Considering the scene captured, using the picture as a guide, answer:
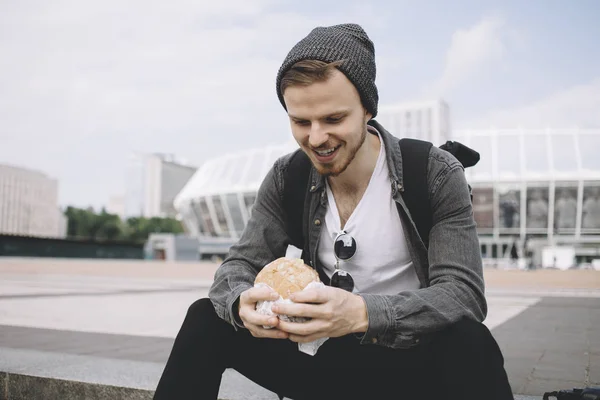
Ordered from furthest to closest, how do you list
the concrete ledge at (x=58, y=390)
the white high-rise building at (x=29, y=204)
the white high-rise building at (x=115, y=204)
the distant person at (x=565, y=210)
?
the white high-rise building at (x=115, y=204)
the white high-rise building at (x=29, y=204)
the distant person at (x=565, y=210)
the concrete ledge at (x=58, y=390)

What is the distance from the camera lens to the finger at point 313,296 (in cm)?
135

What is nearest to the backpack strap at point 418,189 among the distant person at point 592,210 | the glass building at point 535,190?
the glass building at point 535,190

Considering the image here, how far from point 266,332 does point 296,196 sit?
52 cm

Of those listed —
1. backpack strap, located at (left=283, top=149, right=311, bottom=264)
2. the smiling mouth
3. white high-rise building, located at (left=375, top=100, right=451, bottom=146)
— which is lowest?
backpack strap, located at (left=283, top=149, right=311, bottom=264)

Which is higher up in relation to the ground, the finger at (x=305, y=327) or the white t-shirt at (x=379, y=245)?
the white t-shirt at (x=379, y=245)

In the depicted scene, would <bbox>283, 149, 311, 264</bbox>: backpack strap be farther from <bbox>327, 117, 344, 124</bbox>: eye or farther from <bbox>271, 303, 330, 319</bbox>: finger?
<bbox>271, 303, 330, 319</bbox>: finger

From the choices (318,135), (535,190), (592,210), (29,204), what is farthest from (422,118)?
(318,135)

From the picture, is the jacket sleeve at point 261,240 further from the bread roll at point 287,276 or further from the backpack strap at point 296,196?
the bread roll at point 287,276

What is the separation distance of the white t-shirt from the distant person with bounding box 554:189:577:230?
50817 mm

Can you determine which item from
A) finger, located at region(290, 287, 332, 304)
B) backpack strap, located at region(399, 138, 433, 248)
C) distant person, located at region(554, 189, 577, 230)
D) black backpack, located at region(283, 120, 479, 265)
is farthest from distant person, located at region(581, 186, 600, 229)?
finger, located at region(290, 287, 332, 304)

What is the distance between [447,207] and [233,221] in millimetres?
57369

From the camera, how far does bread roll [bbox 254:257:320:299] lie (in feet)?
4.82

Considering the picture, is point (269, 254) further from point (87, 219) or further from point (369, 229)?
point (87, 219)

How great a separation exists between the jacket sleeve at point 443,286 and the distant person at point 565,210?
5086 centimetres
